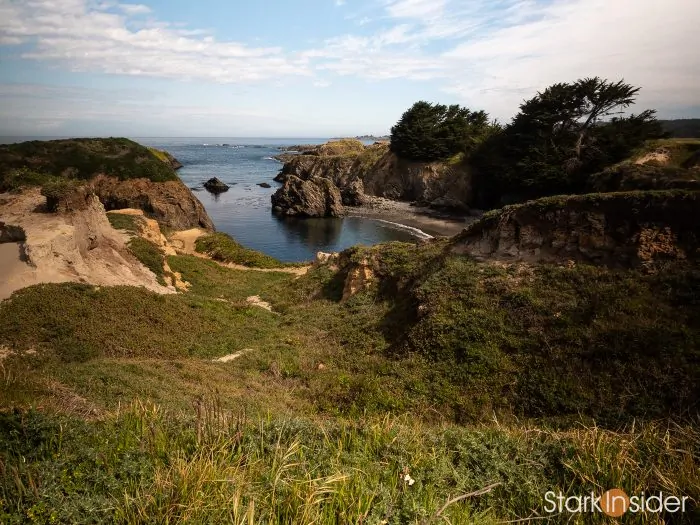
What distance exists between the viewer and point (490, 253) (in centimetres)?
1881

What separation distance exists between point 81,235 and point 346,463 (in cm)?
2217

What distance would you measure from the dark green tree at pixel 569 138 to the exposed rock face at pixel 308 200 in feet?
90.8

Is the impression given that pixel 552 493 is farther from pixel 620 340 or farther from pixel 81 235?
pixel 81 235

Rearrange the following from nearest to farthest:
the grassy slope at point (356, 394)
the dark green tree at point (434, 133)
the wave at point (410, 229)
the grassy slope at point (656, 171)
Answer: the grassy slope at point (356, 394) → the grassy slope at point (656, 171) → the wave at point (410, 229) → the dark green tree at point (434, 133)

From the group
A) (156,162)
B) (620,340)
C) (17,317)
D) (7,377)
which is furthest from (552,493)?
(156,162)

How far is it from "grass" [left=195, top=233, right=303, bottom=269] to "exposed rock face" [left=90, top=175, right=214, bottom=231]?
280 inches

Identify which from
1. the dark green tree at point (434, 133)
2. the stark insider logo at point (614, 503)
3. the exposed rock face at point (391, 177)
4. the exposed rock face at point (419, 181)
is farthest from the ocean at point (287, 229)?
the stark insider logo at point (614, 503)

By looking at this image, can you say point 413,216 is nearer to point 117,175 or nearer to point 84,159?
point 117,175

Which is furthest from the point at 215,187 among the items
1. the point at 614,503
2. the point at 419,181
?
the point at 614,503

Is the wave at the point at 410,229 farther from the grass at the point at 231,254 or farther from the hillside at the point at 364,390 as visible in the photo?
the hillside at the point at 364,390

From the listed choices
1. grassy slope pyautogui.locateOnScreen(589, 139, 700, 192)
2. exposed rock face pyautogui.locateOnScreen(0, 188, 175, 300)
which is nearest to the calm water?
exposed rock face pyautogui.locateOnScreen(0, 188, 175, 300)

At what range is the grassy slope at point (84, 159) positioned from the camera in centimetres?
4191

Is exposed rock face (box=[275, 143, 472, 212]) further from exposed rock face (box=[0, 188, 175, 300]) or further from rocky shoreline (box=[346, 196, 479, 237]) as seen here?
exposed rock face (box=[0, 188, 175, 300])

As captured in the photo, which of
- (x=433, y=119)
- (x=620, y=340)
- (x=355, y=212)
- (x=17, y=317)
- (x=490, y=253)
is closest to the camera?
(x=620, y=340)
